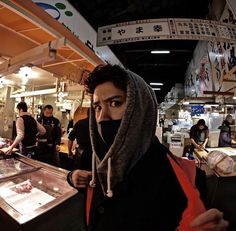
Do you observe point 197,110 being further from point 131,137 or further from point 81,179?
point 131,137

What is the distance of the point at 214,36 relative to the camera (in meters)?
4.12

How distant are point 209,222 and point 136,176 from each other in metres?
0.34

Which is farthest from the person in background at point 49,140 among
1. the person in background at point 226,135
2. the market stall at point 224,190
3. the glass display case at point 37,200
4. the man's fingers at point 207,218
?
the person in background at point 226,135

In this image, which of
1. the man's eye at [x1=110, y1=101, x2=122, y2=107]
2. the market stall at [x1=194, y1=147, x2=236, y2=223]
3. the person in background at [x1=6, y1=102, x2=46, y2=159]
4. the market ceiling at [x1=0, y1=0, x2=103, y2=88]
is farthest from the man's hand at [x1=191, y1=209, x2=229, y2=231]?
the person in background at [x1=6, y1=102, x2=46, y2=159]

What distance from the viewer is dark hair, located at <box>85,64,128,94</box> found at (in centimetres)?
98

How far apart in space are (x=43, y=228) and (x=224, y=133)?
252 inches

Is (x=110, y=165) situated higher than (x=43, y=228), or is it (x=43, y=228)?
(x=110, y=165)

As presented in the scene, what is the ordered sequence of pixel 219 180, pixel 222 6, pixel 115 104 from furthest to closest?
1. pixel 222 6
2. pixel 219 180
3. pixel 115 104

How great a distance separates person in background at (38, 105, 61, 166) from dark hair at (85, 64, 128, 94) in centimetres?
445

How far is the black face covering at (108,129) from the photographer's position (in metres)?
0.94

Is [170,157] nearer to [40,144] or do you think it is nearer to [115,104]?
[115,104]

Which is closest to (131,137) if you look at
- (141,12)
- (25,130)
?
(25,130)

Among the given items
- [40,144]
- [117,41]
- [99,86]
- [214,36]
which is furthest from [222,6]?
[40,144]

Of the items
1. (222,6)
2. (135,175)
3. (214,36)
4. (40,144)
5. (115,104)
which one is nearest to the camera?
(135,175)
